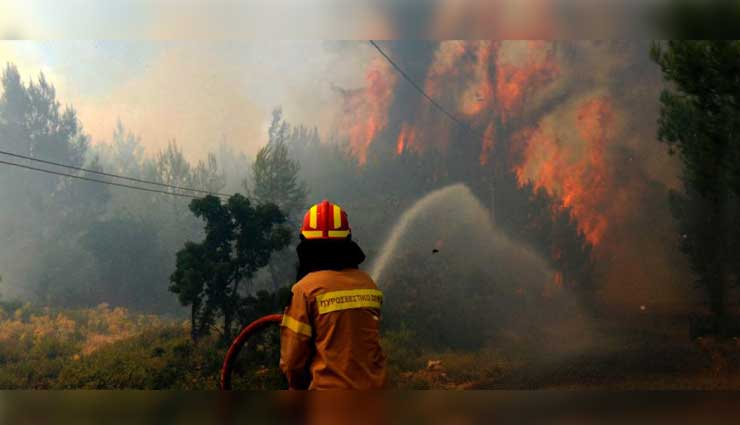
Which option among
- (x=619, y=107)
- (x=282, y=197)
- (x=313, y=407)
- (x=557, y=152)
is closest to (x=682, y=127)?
(x=619, y=107)

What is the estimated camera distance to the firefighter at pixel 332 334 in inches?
132

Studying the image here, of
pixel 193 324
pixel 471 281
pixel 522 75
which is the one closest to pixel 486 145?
pixel 522 75

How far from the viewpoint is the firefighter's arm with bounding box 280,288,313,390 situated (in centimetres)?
334

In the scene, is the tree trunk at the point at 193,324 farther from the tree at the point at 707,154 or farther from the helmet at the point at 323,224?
the tree at the point at 707,154

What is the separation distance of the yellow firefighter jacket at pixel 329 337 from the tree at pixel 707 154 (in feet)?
15.9

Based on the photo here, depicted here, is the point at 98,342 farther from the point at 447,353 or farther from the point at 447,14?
the point at 447,14

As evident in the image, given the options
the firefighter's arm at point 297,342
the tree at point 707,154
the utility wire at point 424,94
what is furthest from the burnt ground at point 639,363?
the firefighter's arm at point 297,342

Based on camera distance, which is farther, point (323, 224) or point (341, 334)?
point (323, 224)

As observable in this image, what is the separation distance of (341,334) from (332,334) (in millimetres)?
44

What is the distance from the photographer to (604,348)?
23.1 feet

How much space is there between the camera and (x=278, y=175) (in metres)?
7.19

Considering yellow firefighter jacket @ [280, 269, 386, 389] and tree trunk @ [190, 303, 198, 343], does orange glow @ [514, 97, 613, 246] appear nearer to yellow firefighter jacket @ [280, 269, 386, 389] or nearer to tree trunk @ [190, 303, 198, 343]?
tree trunk @ [190, 303, 198, 343]

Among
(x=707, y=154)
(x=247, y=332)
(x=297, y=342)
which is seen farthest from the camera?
(x=707, y=154)

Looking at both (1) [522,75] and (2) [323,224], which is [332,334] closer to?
(2) [323,224]
